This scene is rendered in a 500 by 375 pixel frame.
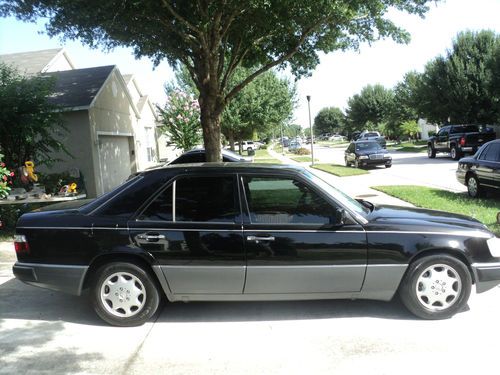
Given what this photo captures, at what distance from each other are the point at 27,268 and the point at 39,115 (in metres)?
6.08

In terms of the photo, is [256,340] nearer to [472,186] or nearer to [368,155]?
[472,186]

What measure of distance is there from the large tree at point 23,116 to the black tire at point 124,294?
246 inches

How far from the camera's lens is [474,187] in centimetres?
1122

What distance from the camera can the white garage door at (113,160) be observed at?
50.2 ft

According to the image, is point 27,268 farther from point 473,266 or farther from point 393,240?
point 473,266

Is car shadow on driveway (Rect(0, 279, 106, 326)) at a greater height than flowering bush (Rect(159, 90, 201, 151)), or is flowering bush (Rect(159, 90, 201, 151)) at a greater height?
flowering bush (Rect(159, 90, 201, 151))

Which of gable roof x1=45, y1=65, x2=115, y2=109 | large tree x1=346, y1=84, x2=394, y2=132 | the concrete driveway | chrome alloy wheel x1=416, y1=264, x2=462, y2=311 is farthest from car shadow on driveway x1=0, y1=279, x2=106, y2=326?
large tree x1=346, y1=84, x2=394, y2=132

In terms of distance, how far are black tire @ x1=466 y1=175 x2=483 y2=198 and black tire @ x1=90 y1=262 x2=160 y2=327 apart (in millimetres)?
9423

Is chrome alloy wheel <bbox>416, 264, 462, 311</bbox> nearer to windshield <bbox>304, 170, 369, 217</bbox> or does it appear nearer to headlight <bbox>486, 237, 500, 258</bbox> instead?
headlight <bbox>486, 237, 500, 258</bbox>

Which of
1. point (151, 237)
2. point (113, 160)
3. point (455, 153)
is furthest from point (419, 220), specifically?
point (455, 153)

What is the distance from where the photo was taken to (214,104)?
40.4 ft

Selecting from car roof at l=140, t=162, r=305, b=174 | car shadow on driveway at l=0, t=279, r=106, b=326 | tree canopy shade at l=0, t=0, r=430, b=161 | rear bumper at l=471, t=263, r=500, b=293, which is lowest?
car shadow on driveway at l=0, t=279, r=106, b=326

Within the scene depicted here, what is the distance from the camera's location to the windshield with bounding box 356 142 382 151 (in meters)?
22.8

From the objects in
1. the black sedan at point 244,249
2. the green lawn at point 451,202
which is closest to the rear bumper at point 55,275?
the black sedan at point 244,249
